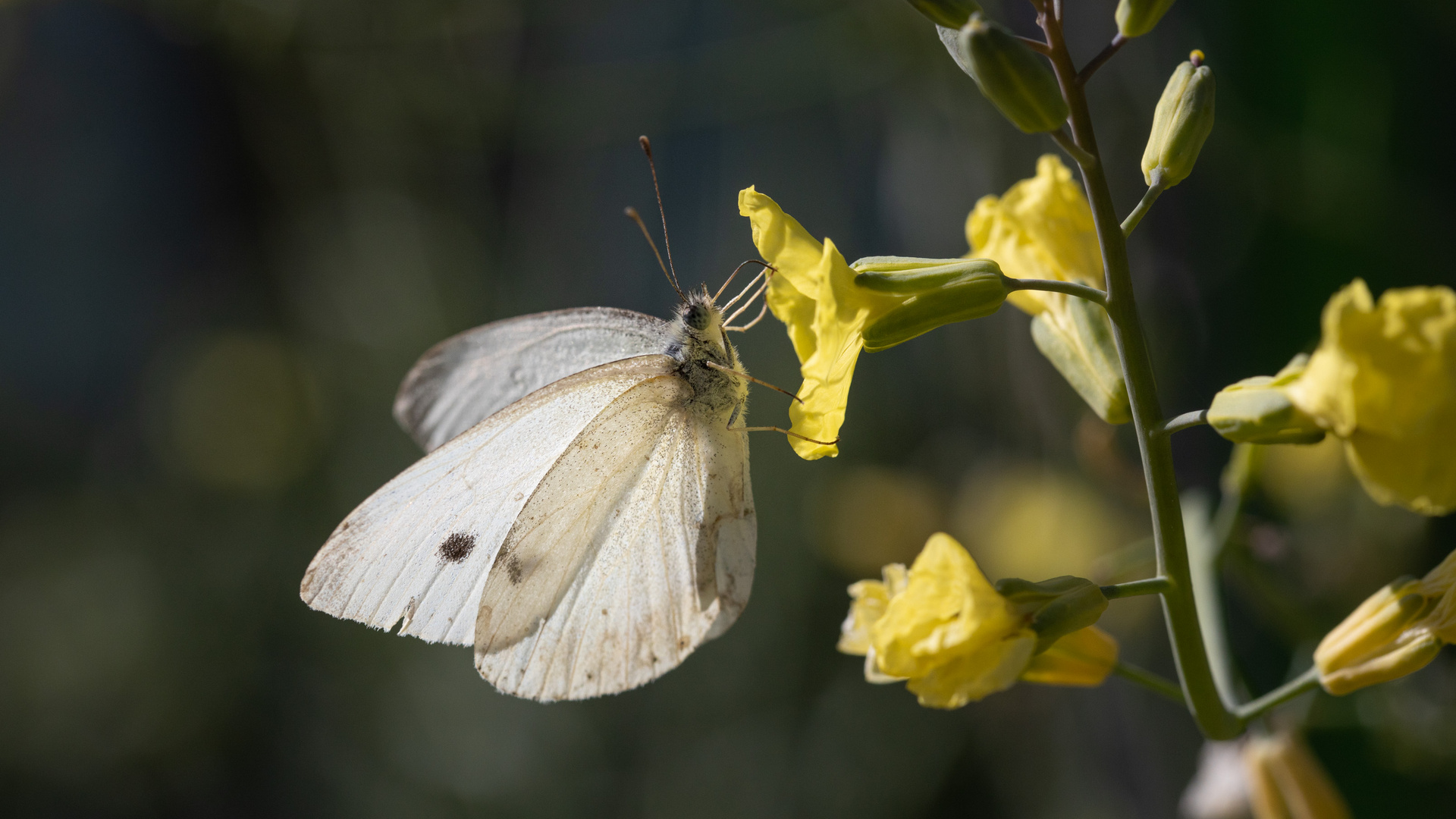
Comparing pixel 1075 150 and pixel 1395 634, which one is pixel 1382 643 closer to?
pixel 1395 634

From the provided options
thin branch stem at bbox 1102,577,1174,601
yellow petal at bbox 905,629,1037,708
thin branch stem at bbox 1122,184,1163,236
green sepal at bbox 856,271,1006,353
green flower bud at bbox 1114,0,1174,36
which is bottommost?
yellow petal at bbox 905,629,1037,708

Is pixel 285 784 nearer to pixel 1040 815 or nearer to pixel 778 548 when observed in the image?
pixel 778 548

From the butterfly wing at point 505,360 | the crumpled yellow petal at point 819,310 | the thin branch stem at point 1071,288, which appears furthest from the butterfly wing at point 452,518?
the thin branch stem at point 1071,288

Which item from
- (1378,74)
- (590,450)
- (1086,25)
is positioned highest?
(1086,25)

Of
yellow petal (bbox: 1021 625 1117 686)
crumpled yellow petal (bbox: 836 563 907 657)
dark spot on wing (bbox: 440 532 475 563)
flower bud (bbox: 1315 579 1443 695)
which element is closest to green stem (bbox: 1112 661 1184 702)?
yellow petal (bbox: 1021 625 1117 686)

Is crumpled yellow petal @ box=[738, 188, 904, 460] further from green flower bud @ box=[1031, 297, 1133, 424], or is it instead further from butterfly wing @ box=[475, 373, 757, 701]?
butterfly wing @ box=[475, 373, 757, 701]

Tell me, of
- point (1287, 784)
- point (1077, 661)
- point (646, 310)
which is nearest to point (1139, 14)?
point (1077, 661)

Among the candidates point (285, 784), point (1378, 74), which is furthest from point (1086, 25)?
point (285, 784)
